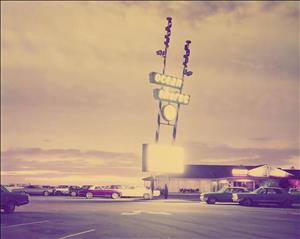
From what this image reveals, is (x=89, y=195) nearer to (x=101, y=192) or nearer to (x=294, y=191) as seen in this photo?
(x=101, y=192)

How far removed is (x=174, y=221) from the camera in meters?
19.8

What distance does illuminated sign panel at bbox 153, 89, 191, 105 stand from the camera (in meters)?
21.2

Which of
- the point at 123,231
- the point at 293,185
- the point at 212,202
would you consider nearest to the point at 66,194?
the point at 212,202

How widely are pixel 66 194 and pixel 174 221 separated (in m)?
34.8

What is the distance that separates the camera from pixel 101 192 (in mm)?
45312

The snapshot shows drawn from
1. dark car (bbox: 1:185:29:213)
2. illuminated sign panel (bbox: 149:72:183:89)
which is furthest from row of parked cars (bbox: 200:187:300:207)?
dark car (bbox: 1:185:29:213)

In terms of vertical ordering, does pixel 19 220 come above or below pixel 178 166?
below

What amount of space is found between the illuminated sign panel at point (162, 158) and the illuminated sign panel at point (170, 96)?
4829 millimetres

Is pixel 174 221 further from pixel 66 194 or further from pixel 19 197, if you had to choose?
Result: pixel 66 194

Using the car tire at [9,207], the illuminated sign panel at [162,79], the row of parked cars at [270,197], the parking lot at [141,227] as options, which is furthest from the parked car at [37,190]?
the illuminated sign panel at [162,79]

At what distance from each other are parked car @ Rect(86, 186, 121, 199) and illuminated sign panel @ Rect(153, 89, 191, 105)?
2446 centimetres

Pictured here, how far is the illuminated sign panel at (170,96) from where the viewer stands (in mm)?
21173

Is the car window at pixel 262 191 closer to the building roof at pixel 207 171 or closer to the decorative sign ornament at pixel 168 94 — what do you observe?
the decorative sign ornament at pixel 168 94

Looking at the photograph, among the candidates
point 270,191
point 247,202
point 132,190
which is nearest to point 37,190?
point 132,190
